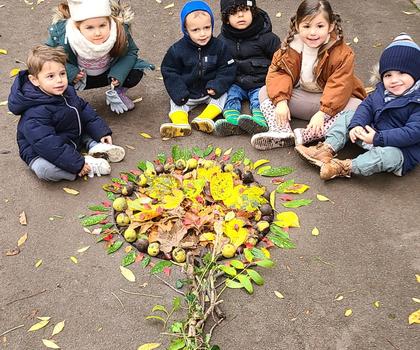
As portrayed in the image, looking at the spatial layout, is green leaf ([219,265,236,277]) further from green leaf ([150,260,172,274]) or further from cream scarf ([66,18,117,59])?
cream scarf ([66,18,117,59])

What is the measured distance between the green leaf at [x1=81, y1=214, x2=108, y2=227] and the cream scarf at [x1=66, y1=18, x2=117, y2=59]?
60.0 inches

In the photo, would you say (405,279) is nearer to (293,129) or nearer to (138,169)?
(293,129)

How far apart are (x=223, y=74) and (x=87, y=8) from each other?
1280 mm

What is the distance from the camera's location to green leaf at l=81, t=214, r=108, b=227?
3734mm

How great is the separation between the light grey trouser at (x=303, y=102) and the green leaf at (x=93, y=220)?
1783 mm

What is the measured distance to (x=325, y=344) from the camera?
2920 mm

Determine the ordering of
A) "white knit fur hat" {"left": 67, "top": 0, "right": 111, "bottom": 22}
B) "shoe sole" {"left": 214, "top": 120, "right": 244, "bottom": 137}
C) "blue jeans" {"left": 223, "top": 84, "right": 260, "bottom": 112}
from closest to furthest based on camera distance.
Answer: "white knit fur hat" {"left": 67, "top": 0, "right": 111, "bottom": 22} → "shoe sole" {"left": 214, "top": 120, "right": 244, "bottom": 137} → "blue jeans" {"left": 223, "top": 84, "right": 260, "bottom": 112}

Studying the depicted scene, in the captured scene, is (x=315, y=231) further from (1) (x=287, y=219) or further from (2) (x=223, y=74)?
(2) (x=223, y=74)

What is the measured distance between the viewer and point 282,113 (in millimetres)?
4461

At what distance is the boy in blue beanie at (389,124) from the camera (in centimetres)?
389

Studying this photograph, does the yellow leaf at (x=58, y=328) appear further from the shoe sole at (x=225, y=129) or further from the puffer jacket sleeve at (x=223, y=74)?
the puffer jacket sleeve at (x=223, y=74)

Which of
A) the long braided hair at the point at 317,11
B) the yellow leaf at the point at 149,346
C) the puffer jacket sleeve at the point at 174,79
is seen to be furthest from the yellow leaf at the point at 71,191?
the long braided hair at the point at 317,11

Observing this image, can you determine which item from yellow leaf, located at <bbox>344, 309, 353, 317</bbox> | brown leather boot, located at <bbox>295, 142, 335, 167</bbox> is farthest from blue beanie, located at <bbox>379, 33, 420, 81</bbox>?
yellow leaf, located at <bbox>344, 309, 353, 317</bbox>

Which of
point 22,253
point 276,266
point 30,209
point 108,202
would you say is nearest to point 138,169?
point 108,202
